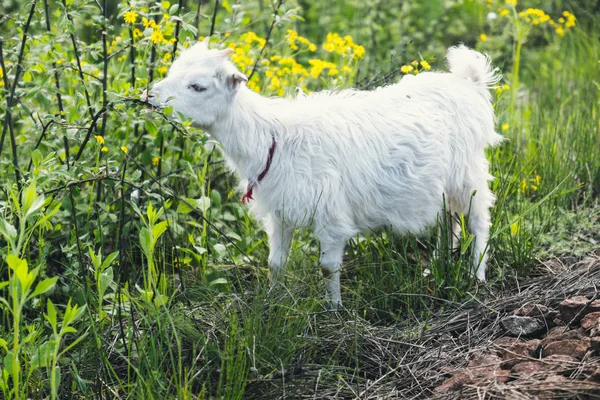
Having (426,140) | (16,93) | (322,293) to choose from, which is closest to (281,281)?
(322,293)

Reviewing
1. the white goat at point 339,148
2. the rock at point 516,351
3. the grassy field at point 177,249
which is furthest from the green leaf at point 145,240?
the rock at point 516,351

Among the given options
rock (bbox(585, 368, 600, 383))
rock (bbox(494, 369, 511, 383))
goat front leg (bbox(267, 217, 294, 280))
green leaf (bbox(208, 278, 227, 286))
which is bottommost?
green leaf (bbox(208, 278, 227, 286))

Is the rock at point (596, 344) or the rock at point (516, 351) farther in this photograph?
the rock at point (516, 351)

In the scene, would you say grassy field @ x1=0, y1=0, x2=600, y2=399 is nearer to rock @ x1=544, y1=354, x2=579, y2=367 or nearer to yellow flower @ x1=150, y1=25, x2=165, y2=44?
yellow flower @ x1=150, y1=25, x2=165, y2=44

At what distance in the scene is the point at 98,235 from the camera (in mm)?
3975

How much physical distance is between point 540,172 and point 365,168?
1502 millimetres

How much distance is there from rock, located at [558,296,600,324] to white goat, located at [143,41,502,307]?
1.96 ft

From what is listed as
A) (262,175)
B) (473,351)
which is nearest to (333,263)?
(262,175)

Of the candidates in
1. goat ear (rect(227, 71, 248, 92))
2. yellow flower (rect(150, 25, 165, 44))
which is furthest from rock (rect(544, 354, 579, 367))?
yellow flower (rect(150, 25, 165, 44))

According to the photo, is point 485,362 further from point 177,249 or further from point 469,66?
point 469,66

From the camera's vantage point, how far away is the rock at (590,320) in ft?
11.1

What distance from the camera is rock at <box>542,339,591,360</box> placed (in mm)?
3197

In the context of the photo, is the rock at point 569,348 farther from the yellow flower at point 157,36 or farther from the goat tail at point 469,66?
the yellow flower at point 157,36

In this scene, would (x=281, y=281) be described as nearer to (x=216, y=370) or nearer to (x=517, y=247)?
(x=216, y=370)
